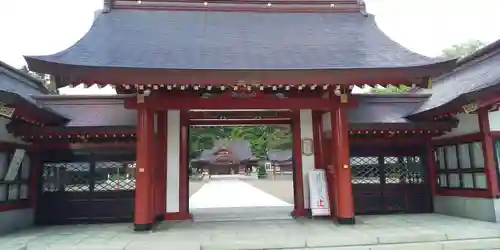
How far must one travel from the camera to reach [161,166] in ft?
25.6

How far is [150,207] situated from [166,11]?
4850mm

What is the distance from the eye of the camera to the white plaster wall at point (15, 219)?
22.3 ft

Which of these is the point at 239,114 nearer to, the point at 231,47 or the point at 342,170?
the point at 231,47

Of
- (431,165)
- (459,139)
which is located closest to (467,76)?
(459,139)

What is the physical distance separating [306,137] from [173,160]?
3135mm

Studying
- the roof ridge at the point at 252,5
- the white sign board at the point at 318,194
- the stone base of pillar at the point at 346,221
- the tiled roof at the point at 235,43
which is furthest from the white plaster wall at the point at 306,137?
the roof ridge at the point at 252,5

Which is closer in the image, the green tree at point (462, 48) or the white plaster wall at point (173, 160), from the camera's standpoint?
the white plaster wall at point (173, 160)

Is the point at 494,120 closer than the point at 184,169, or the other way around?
the point at 494,120

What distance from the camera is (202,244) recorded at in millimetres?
5312

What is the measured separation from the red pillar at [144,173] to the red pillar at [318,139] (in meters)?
3.75

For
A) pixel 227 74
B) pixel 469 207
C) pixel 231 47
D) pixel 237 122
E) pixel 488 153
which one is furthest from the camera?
pixel 237 122

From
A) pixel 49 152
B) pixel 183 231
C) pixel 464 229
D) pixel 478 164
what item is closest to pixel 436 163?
pixel 478 164

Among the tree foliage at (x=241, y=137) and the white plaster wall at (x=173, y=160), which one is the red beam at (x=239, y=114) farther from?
the tree foliage at (x=241, y=137)

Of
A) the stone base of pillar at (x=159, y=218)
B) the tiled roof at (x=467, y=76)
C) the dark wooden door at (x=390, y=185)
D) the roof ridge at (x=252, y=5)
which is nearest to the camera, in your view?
the stone base of pillar at (x=159, y=218)
